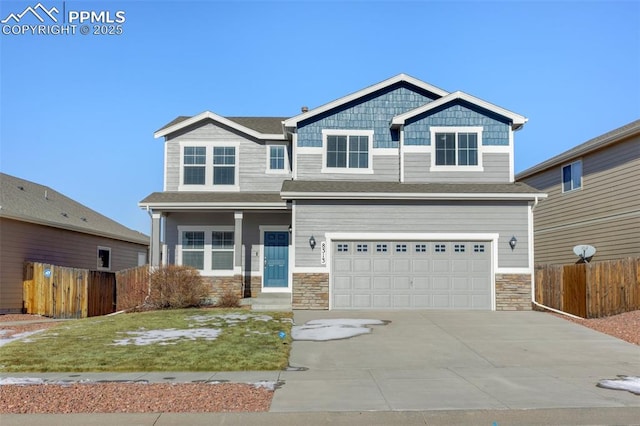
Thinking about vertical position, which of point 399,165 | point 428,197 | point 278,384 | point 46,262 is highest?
point 399,165

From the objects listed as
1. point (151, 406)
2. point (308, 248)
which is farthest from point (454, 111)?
point (151, 406)

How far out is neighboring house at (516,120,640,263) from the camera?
67.6 ft

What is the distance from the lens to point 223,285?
71.6 ft

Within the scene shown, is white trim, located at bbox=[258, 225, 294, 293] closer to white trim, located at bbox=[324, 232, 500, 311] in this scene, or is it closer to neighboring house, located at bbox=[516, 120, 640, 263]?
white trim, located at bbox=[324, 232, 500, 311]

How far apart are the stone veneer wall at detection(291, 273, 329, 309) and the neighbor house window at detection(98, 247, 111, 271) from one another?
12.4 meters

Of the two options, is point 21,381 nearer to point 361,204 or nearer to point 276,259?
point 361,204

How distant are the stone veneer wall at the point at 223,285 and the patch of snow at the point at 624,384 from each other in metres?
13.9

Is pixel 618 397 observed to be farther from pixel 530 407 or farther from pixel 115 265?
pixel 115 265

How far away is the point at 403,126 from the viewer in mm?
19891

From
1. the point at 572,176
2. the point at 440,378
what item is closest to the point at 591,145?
the point at 572,176

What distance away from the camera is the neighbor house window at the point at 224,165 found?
22.6 metres

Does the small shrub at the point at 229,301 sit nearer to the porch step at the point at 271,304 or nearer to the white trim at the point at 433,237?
the porch step at the point at 271,304

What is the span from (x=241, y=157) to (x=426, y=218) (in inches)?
317

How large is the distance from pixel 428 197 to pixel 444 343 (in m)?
6.23
